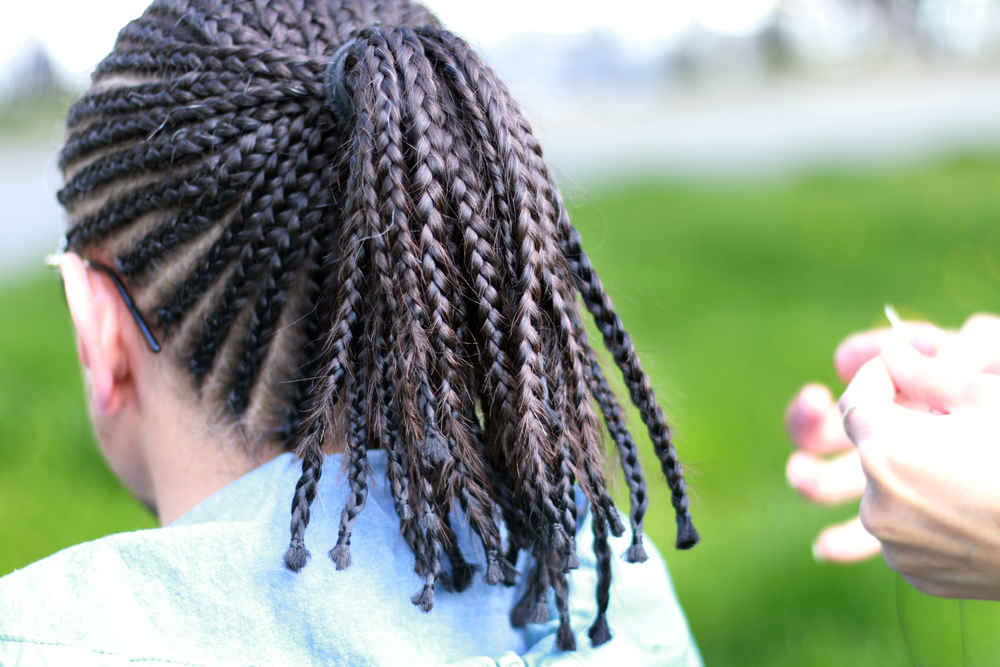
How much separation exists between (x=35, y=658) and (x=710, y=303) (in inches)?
163

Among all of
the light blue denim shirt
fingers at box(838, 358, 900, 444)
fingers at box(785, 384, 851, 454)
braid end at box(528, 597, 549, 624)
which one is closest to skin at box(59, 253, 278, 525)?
the light blue denim shirt

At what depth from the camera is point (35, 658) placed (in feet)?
3.21

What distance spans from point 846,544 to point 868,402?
23.4 inches

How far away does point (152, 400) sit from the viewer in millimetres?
1412

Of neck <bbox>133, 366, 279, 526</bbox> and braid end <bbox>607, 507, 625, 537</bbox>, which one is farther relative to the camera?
neck <bbox>133, 366, 279, 526</bbox>

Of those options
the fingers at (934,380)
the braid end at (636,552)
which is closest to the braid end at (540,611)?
the braid end at (636,552)

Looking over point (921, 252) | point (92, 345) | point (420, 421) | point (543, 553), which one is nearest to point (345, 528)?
point (420, 421)

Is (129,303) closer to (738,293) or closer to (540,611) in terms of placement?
(540,611)

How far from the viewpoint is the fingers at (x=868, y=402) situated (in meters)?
1.10

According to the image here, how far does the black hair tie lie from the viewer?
114cm

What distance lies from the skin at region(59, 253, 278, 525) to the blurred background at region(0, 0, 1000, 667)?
45cm

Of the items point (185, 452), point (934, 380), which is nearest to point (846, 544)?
point (934, 380)

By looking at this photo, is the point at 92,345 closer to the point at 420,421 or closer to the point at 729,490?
the point at 420,421

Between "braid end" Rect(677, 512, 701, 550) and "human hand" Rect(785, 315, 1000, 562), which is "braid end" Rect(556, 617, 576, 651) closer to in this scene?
"braid end" Rect(677, 512, 701, 550)
